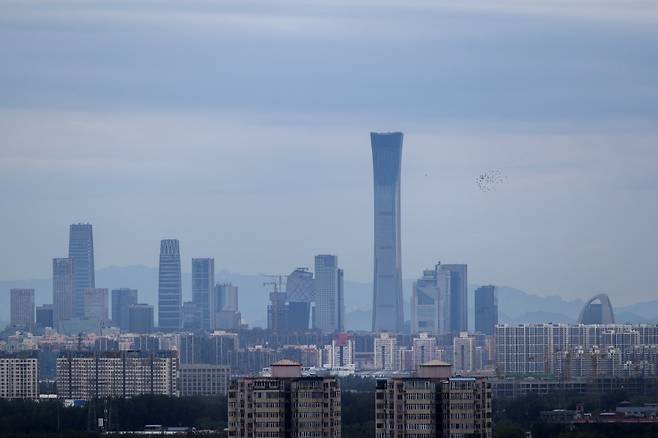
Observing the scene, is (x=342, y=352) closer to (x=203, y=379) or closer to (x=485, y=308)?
(x=485, y=308)

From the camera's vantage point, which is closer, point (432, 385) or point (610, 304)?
point (432, 385)

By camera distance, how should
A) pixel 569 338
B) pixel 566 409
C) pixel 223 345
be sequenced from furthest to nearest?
1. pixel 223 345
2. pixel 569 338
3. pixel 566 409

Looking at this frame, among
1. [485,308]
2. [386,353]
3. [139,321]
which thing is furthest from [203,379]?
[139,321]

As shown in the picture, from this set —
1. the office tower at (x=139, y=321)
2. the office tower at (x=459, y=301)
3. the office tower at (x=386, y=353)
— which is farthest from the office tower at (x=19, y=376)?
the office tower at (x=459, y=301)

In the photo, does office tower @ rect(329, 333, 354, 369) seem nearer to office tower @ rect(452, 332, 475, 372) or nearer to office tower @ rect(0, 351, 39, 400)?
office tower @ rect(452, 332, 475, 372)

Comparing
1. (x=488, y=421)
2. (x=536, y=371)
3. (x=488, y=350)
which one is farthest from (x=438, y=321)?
(x=488, y=421)

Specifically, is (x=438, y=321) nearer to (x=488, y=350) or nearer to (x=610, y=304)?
(x=610, y=304)
